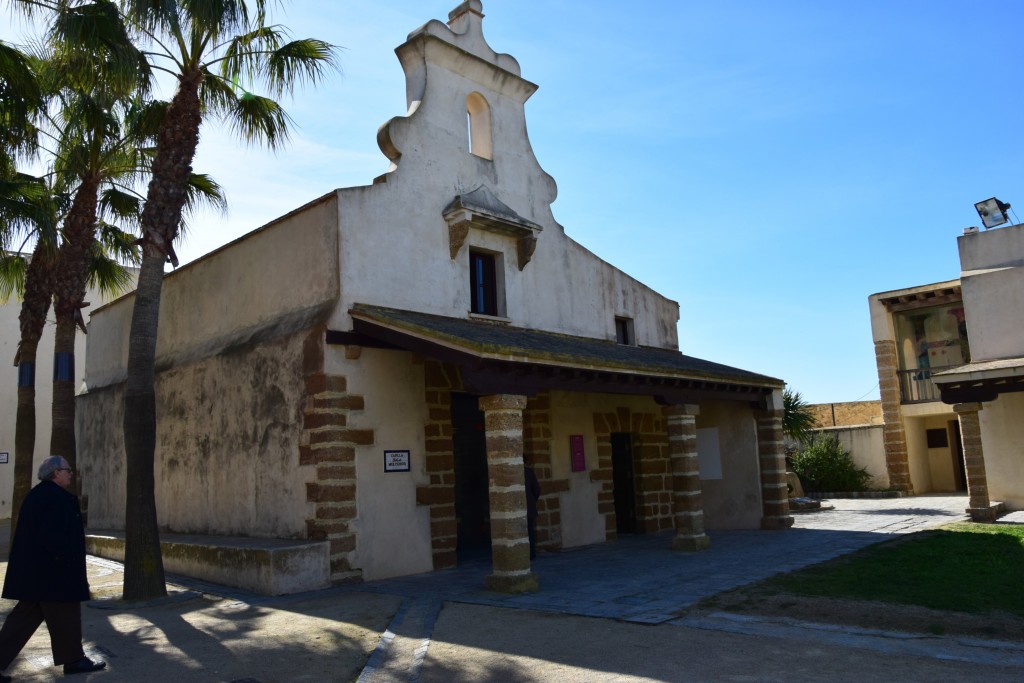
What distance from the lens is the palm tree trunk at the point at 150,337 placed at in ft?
30.5

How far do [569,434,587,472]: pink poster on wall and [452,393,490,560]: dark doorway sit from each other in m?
1.85

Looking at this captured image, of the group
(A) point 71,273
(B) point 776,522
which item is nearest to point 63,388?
(A) point 71,273

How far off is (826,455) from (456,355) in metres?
18.3

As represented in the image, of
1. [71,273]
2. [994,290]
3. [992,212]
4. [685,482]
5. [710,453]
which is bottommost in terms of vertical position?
[685,482]

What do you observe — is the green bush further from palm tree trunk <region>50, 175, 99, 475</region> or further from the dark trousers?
the dark trousers

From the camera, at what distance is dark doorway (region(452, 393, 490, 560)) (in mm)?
12602

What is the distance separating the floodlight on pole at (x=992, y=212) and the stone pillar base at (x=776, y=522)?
891 centimetres

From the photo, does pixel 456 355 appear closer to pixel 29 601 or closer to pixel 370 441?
pixel 370 441

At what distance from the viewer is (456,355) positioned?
9344 millimetres

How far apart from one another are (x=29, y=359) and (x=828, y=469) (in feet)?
68.2

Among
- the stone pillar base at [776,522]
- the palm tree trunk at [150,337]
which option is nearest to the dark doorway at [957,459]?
the stone pillar base at [776,522]

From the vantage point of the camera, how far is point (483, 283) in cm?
1327

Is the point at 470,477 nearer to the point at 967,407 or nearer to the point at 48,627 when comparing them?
the point at 48,627

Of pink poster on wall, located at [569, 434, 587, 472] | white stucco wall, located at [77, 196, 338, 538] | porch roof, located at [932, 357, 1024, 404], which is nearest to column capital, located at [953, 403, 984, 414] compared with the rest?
porch roof, located at [932, 357, 1024, 404]
